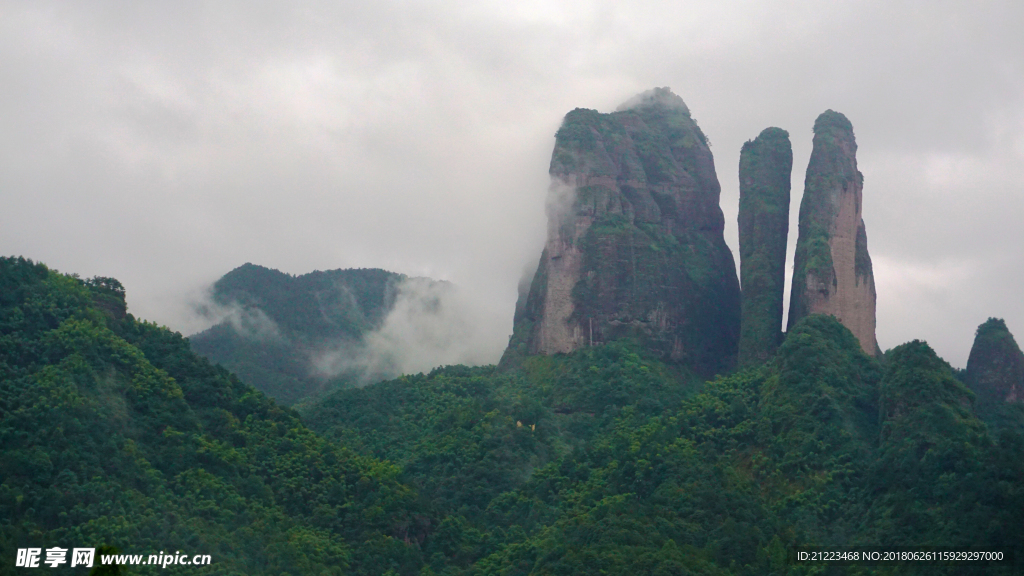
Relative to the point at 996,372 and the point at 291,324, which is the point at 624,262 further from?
the point at 291,324

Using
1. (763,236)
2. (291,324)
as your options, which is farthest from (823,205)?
(291,324)

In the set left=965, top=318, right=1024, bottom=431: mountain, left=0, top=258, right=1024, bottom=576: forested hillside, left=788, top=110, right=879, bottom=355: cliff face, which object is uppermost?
left=788, top=110, right=879, bottom=355: cliff face

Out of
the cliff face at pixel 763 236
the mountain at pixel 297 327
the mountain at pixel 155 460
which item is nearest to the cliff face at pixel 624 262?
the cliff face at pixel 763 236

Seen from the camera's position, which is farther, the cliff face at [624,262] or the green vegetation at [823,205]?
the cliff face at [624,262]

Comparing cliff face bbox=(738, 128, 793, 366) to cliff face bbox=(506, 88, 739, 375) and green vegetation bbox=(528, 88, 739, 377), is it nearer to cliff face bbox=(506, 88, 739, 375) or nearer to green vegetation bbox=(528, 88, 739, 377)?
green vegetation bbox=(528, 88, 739, 377)

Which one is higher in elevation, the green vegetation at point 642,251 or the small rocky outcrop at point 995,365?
the green vegetation at point 642,251

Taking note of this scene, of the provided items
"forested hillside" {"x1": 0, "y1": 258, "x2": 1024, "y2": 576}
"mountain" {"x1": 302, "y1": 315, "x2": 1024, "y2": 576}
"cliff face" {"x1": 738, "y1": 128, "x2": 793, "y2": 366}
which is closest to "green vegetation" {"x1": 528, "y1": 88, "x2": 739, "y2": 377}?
"mountain" {"x1": 302, "y1": 315, "x2": 1024, "y2": 576}

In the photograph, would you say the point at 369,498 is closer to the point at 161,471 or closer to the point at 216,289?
the point at 161,471

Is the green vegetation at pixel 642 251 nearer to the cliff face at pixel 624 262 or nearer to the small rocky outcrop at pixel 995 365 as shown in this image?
the cliff face at pixel 624 262
